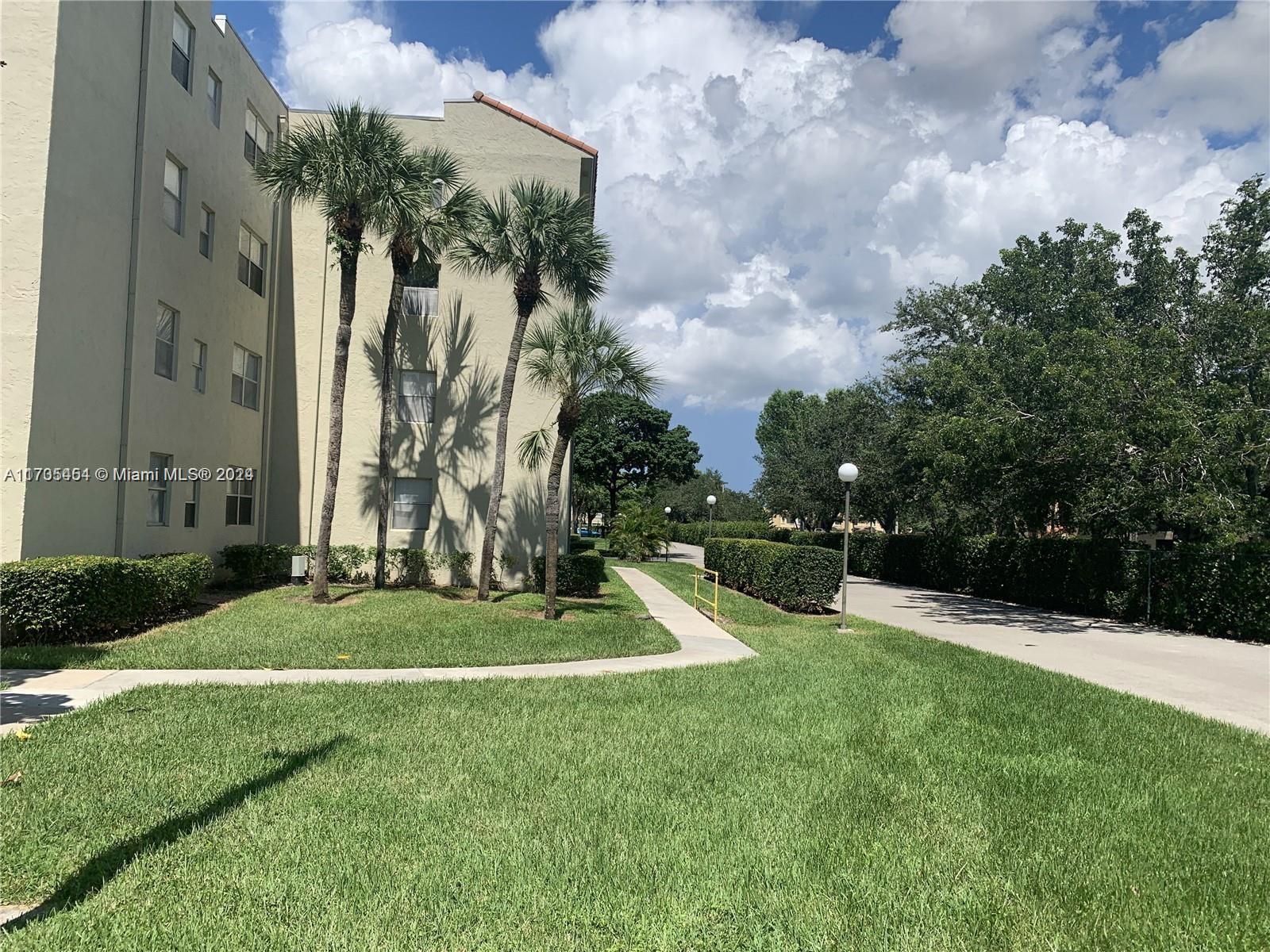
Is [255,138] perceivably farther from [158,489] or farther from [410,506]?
[410,506]

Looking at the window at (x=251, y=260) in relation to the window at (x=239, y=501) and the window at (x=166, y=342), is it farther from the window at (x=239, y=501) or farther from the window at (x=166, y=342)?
the window at (x=239, y=501)

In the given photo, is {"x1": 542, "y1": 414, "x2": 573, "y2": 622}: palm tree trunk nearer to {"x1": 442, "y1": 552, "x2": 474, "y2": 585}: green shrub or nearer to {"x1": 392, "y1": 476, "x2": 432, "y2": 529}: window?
{"x1": 442, "y1": 552, "x2": 474, "y2": 585}: green shrub

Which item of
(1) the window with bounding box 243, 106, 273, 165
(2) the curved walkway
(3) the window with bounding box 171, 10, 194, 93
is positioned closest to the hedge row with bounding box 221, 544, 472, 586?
(2) the curved walkway

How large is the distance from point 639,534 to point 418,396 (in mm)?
18756

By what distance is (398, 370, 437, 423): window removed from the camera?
18641 mm

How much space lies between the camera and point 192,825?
4152mm

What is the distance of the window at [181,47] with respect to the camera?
13.9 meters

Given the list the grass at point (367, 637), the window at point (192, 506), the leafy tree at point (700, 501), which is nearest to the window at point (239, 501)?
the window at point (192, 506)

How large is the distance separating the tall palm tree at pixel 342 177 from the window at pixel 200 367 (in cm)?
288

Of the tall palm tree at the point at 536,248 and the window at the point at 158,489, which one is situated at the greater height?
the tall palm tree at the point at 536,248

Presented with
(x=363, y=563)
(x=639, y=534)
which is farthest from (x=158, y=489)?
(x=639, y=534)

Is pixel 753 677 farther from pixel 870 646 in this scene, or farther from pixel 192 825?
pixel 192 825

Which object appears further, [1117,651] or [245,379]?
[245,379]

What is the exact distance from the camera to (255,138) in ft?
57.7
